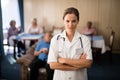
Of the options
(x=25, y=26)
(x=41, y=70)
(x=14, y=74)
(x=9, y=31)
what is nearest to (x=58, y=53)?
(x=41, y=70)

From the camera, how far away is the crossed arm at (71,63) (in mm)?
1665

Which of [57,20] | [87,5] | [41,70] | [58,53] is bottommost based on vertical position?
[41,70]

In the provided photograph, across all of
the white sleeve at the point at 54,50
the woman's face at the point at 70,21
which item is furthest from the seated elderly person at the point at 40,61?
the woman's face at the point at 70,21

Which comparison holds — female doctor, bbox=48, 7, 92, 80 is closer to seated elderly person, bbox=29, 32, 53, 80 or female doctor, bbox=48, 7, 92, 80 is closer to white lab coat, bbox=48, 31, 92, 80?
white lab coat, bbox=48, 31, 92, 80

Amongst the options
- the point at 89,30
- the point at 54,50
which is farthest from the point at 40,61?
the point at 89,30

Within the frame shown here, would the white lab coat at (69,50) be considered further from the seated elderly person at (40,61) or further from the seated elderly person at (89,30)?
the seated elderly person at (89,30)

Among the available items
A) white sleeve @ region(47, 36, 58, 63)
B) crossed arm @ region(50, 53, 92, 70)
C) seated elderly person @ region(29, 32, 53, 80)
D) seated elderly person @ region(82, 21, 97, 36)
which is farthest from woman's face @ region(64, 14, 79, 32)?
seated elderly person @ region(82, 21, 97, 36)

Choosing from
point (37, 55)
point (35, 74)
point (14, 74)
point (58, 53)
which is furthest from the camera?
point (14, 74)

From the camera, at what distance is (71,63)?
5.46 feet

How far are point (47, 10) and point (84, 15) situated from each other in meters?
1.31

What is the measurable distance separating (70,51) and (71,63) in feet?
0.36

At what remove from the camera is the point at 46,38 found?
3.57 metres

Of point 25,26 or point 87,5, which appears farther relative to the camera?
point 25,26

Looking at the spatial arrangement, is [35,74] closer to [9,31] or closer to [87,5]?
[9,31]
